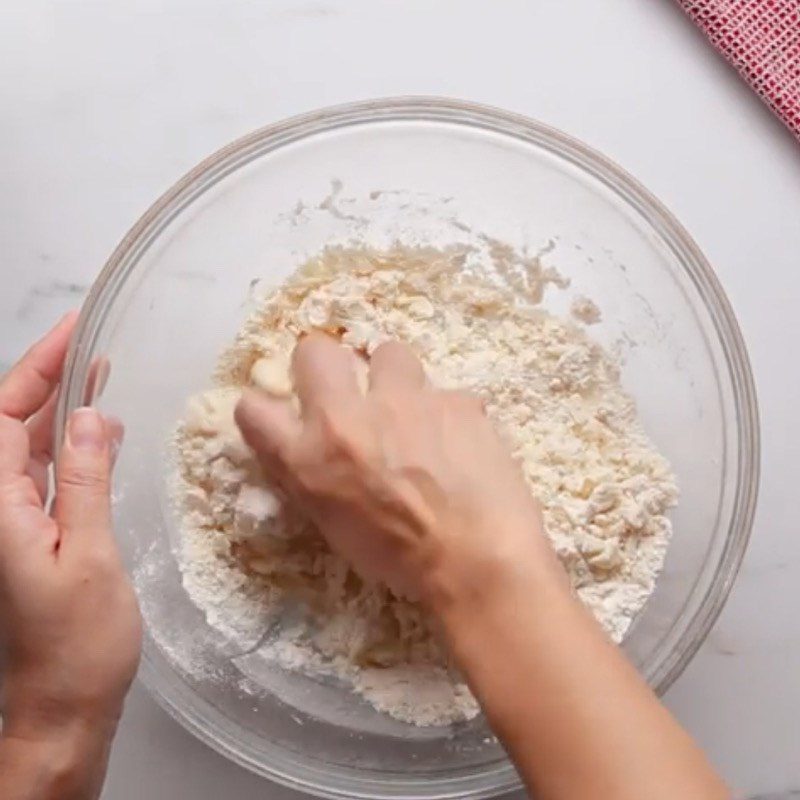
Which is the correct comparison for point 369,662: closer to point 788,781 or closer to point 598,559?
point 598,559

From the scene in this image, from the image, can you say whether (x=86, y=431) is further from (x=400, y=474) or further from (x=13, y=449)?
(x=400, y=474)

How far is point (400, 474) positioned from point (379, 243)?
226mm

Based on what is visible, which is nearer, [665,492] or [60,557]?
[60,557]

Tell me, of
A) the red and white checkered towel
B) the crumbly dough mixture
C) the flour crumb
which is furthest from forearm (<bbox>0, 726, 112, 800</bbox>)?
the red and white checkered towel

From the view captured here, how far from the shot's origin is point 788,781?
967 mm

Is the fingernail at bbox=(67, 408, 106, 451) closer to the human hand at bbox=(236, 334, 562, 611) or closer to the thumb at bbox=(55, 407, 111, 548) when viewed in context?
the thumb at bbox=(55, 407, 111, 548)

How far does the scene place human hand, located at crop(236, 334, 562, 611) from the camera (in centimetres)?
76

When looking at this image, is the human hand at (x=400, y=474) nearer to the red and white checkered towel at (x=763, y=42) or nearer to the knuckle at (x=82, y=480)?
the knuckle at (x=82, y=480)

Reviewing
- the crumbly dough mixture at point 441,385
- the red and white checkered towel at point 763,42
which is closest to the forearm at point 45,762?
the crumbly dough mixture at point 441,385

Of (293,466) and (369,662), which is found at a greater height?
(293,466)

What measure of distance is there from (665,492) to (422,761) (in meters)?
0.29

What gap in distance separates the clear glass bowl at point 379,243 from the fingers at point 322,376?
0.39 ft

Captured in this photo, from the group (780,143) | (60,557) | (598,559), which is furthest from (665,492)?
(60,557)

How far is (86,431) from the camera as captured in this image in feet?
2.60
